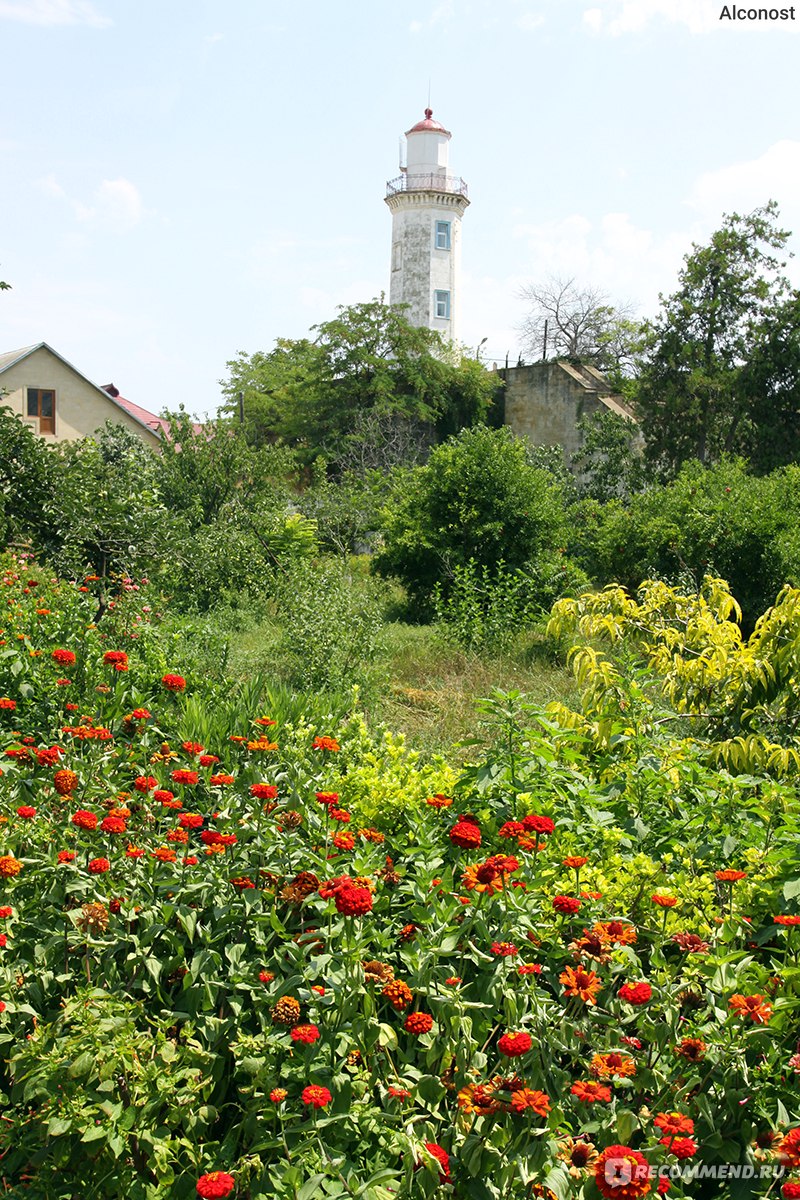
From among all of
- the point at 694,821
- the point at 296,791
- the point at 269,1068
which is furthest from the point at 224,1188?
the point at 694,821

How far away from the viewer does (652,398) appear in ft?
69.0

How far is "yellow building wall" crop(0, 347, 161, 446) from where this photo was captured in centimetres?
2962

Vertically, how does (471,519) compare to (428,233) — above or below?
below

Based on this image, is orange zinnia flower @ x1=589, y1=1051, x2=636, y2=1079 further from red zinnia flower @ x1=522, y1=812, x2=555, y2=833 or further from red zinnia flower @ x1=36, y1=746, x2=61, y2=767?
red zinnia flower @ x1=36, y1=746, x2=61, y2=767

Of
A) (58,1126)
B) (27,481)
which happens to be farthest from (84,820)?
(27,481)

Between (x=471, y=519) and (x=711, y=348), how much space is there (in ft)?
33.2

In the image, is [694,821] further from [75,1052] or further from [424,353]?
[424,353]

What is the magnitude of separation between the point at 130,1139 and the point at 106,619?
4.13 m

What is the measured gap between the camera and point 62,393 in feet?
98.7

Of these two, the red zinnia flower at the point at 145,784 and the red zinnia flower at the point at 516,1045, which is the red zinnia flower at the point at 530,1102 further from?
the red zinnia flower at the point at 145,784

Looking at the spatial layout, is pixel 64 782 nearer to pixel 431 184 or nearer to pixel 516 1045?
pixel 516 1045

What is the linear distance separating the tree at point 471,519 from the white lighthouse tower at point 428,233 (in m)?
22.7

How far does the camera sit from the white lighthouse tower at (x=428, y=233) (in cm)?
3488

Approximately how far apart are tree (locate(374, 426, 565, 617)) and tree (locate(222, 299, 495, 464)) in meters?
12.5
